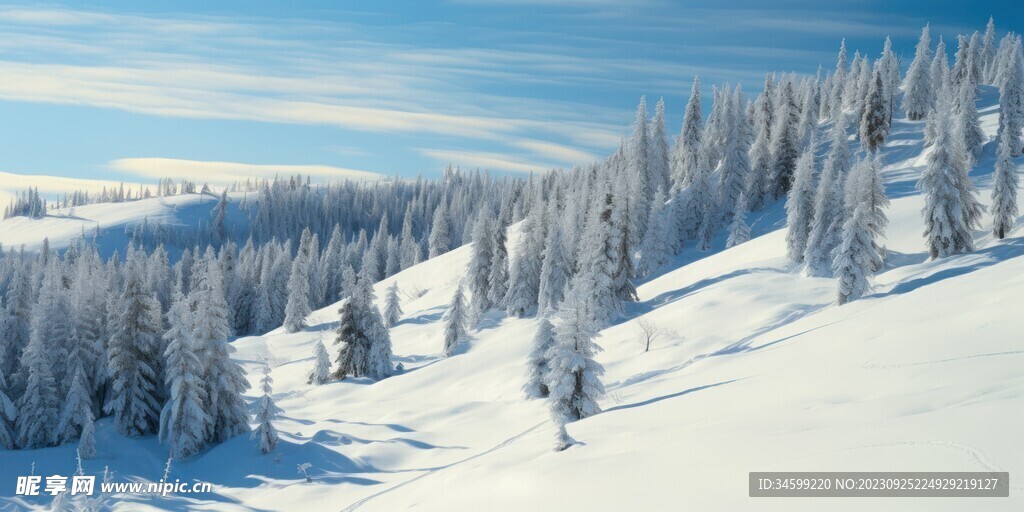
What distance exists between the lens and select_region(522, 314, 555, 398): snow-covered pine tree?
38.0m

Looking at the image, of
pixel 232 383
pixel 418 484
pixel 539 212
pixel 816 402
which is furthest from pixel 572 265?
pixel 816 402

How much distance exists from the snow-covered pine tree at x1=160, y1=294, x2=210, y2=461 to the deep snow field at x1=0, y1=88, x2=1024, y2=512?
1.13m

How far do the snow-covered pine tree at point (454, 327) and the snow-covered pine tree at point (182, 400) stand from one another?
80.2ft

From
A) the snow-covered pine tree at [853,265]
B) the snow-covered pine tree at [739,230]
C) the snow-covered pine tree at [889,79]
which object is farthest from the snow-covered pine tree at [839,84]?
the snow-covered pine tree at [853,265]

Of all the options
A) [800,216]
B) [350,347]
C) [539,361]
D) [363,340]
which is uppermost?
[800,216]

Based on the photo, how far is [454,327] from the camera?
60.5 metres

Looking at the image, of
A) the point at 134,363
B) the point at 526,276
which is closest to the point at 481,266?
the point at 526,276

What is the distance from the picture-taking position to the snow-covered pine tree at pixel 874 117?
7869cm

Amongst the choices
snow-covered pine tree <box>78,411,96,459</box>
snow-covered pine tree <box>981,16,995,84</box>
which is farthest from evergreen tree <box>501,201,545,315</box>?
snow-covered pine tree <box>981,16,995,84</box>

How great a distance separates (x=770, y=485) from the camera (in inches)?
523

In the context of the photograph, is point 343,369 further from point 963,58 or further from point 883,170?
point 963,58

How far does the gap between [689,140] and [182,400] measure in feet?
224

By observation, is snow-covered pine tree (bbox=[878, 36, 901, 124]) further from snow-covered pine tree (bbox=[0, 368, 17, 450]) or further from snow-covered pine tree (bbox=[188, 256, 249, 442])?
snow-covered pine tree (bbox=[0, 368, 17, 450])

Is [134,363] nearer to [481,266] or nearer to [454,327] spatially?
[454,327]
